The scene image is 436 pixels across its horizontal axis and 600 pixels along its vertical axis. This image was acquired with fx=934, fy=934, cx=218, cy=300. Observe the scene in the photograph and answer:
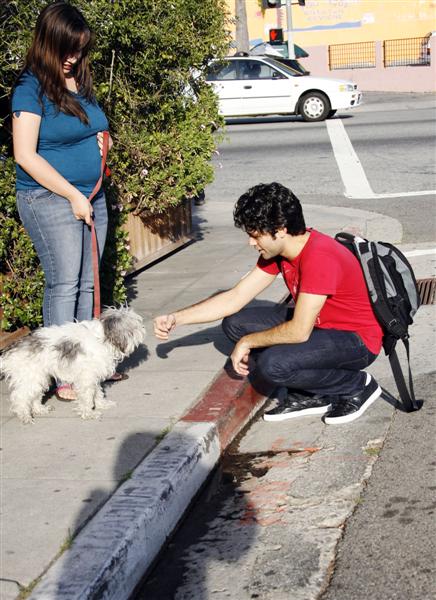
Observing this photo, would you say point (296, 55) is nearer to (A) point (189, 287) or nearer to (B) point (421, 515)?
(A) point (189, 287)

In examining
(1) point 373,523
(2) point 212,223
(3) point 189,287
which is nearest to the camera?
(1) point 373,523

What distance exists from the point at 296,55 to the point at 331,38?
4545 mm

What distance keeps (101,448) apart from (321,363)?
130 cm

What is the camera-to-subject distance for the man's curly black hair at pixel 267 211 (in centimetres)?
479

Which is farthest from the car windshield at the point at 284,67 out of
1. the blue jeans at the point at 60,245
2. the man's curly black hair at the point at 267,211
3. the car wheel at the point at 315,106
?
the man's curly black hair at the point at 267,211

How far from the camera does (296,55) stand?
4209 cm

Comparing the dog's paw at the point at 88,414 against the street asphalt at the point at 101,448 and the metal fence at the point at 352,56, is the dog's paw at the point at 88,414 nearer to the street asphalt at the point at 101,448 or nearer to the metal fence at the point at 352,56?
the street asphalt at the point at 101,448

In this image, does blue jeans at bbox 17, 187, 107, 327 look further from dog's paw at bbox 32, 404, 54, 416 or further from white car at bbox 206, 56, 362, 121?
white car at bbox 206, 56, 362, 121

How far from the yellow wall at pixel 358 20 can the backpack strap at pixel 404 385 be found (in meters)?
41.2

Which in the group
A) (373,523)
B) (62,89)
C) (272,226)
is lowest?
(373,523)

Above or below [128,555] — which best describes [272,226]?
above

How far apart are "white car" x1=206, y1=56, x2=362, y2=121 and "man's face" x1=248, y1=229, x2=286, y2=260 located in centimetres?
1903

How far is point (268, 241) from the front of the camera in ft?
16.2

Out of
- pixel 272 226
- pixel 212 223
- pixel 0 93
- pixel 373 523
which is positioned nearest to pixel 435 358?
pixel 272 226
